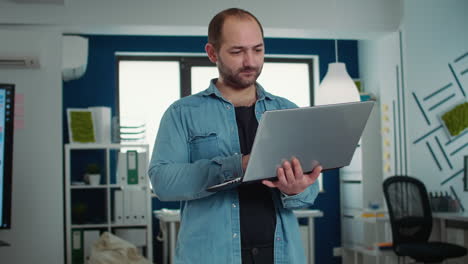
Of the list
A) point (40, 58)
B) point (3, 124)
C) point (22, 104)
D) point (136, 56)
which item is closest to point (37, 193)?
point (22, 104)

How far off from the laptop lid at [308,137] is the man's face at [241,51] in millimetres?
196

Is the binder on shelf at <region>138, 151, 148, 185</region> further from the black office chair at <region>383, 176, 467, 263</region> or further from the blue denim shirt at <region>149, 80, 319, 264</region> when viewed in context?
the blue denim shirt at <region>149, 80, 319, 264</region>

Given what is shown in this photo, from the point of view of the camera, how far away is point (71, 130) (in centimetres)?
536

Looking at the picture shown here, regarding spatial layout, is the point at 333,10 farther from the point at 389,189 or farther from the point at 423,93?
the point at 389,189

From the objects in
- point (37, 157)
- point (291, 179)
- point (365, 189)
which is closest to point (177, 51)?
point (365, 189)

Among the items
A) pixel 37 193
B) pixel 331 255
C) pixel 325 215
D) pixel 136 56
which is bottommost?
pixel 331 255

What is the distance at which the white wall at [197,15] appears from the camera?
15.4ft

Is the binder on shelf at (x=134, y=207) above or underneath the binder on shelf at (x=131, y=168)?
underneath

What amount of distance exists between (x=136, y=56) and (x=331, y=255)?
295 cm

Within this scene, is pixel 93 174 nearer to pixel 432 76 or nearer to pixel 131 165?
pixel 131 165

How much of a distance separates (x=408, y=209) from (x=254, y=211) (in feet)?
12.2

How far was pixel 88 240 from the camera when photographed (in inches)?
204

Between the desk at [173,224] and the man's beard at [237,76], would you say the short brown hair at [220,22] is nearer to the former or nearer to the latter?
the man's beard at [237,76]

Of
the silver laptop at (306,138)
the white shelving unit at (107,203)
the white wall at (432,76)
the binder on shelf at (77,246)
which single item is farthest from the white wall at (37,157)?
the white wall at (432,76)
